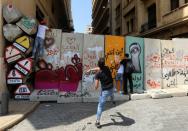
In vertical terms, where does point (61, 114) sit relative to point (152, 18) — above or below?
below

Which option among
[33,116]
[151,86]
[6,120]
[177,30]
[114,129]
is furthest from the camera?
[177,30]

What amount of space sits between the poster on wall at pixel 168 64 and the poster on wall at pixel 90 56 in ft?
10.2

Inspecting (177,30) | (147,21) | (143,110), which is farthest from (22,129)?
(147,21)

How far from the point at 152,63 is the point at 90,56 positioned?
3010 mm

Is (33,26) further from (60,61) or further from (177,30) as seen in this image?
(177,30)

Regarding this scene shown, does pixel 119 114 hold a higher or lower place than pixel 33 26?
lower

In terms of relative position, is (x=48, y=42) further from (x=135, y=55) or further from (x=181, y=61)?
(x=181, y=61)

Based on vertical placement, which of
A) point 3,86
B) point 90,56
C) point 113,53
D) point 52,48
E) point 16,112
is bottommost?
point 16,112

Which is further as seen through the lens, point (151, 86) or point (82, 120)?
point (151, 86)

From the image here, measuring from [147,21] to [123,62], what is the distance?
19416 mm

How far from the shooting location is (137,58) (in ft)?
48.3

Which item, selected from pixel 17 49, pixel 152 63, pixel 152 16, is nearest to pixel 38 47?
pixel 17 49

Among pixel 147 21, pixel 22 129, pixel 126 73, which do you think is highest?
pixel 147 21

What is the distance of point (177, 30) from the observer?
2456 cm
